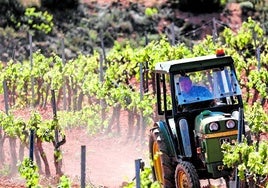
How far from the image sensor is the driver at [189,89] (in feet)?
32.6

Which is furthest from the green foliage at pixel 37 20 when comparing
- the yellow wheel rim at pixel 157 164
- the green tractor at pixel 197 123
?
the green tractor at pixel 197 123

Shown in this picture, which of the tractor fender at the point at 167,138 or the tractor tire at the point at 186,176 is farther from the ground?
the tractor fender at the point at 167,138

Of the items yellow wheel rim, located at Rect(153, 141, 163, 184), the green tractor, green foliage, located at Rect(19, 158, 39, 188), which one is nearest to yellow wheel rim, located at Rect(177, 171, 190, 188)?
the green tractor

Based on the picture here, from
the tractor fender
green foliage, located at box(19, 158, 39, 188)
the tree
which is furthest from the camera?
the tree

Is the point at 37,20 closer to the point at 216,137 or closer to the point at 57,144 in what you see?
the point at 57,144

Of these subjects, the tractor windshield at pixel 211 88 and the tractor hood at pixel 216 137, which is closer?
the tractor hood at pixel 216 137

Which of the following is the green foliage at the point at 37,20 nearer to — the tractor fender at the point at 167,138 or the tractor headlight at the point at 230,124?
the tractor fender at the point at 167,138

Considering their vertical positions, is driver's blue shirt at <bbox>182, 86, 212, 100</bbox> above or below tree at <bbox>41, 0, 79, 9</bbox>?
below

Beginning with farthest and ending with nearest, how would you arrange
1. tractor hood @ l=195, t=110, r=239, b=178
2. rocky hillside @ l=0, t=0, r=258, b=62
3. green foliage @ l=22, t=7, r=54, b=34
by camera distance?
green foliage @ l=22, t=7, r=54, b=34 → rocky hillside @ l=0, t=0, r=258, b=62 → tractor hood @ l=195, t=110, r=239, b=178

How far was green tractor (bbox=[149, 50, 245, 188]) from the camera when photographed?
9492 millimetres

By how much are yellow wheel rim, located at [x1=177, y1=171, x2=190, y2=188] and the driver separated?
1.09 meters

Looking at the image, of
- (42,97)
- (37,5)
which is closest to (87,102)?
(42,97)

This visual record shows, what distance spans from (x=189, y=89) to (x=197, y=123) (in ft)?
1.68

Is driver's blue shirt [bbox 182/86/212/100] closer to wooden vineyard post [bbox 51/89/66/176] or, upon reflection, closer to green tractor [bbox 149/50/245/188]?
green tractor [bbox 149/50/245/188]
